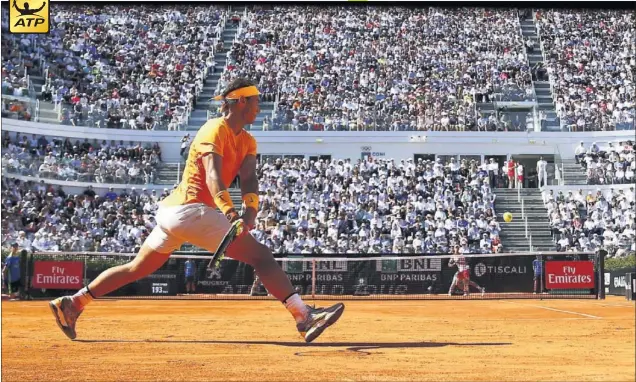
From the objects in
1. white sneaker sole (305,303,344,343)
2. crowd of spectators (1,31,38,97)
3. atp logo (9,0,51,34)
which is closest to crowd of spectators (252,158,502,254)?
crowd of spectators (1,31,38,97)

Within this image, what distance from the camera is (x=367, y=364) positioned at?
20.1 ft

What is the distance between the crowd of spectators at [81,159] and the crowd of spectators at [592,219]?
805 centimetres

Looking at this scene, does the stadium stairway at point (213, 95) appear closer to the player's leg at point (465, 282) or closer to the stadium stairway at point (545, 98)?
the stadium stairway at point (545, 98)

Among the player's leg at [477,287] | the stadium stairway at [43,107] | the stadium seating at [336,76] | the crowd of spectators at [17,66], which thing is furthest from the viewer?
the player's leg at [477,287]

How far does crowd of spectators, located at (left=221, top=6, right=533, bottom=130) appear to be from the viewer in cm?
1195

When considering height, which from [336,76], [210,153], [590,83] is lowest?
[210,153]

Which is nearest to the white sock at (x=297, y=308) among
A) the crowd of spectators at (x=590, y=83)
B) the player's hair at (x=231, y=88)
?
the player's hair at (x=231, y=88)

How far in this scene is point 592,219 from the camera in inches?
753

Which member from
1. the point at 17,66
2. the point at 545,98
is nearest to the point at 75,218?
the point at 17,66

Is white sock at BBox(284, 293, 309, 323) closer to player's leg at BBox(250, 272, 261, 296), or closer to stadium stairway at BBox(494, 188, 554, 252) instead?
stadium stairway at BBox(494, 188, 554, 252)

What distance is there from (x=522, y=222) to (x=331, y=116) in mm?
8310

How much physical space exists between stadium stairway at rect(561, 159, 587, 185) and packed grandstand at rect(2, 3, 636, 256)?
25 centimetres

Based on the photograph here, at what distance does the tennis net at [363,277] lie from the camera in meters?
19.1

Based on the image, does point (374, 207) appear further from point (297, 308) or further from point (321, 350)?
point (297, 308)
